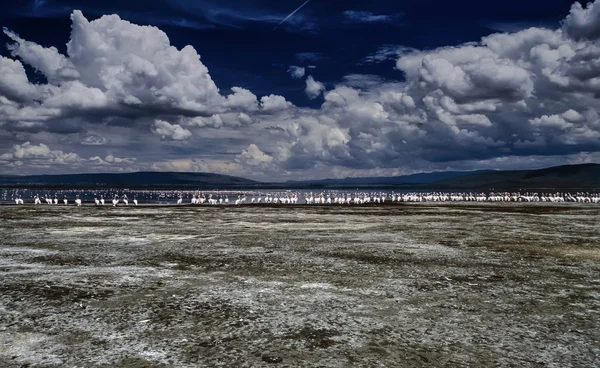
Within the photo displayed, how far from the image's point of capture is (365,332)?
32.6 ft

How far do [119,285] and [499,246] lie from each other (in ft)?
65.7

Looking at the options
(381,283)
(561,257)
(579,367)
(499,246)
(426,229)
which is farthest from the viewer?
(426,229)

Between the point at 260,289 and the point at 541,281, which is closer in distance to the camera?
the point at 260,289

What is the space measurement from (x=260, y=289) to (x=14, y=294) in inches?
293

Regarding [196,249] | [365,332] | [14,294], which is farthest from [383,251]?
[14,294]

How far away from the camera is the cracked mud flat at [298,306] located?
8.68m

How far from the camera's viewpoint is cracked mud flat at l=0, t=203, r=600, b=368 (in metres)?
8.68

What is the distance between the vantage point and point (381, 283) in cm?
1485

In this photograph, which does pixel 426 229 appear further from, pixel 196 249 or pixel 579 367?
pixel 579 367

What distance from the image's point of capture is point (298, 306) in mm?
12031

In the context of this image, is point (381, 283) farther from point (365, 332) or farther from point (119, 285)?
point (119, 285)

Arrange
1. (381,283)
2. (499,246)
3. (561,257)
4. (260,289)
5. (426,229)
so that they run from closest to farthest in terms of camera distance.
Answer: (260,289), (381,283), (561,257), (499,246), (426,229)

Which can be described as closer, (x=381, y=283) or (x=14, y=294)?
(x=14, y=294)

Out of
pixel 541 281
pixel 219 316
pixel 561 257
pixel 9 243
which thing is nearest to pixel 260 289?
pixel 219 316
